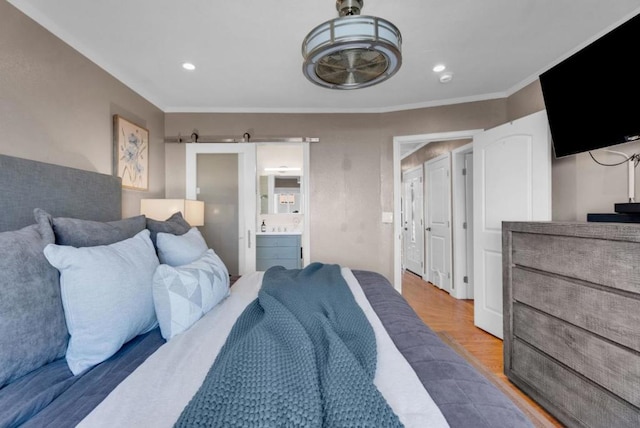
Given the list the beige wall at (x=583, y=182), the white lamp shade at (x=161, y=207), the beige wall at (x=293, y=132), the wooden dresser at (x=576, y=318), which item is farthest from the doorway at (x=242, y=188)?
the beige wall at (x=583, y=182)

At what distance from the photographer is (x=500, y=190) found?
2615 mm

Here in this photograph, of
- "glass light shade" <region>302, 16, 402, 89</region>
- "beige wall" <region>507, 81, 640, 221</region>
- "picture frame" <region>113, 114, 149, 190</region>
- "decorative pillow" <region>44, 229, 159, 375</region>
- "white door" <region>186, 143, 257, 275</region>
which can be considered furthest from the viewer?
"white door" <region>186, 143, 257, 275</region>

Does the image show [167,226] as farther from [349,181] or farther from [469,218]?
[469,218]

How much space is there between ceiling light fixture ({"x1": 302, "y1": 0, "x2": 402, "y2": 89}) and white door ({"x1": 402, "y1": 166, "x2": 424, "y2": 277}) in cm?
401

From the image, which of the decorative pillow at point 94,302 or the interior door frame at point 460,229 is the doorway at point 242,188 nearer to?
the interior door frame at point 460,229

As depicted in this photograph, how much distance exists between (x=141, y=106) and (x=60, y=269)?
95.5 inches

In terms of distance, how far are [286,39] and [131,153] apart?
68.9 inches

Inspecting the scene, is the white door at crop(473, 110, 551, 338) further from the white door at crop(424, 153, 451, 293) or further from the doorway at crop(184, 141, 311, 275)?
the doorway at crop(184, 141, 311, 275)

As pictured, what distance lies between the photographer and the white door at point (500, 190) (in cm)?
232

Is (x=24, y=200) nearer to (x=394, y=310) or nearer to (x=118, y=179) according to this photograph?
(x=118, y=179)

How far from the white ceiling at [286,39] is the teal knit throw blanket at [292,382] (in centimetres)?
184

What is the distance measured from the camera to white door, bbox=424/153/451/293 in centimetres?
418

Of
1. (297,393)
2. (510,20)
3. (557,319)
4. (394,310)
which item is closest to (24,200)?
(297,393)

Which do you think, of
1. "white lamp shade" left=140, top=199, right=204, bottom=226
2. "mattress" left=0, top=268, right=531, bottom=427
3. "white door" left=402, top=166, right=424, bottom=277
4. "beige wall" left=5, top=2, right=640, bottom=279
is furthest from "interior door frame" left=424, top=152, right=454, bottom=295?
"white lamp shade" left=140, top=199, right=204, bottom=226
